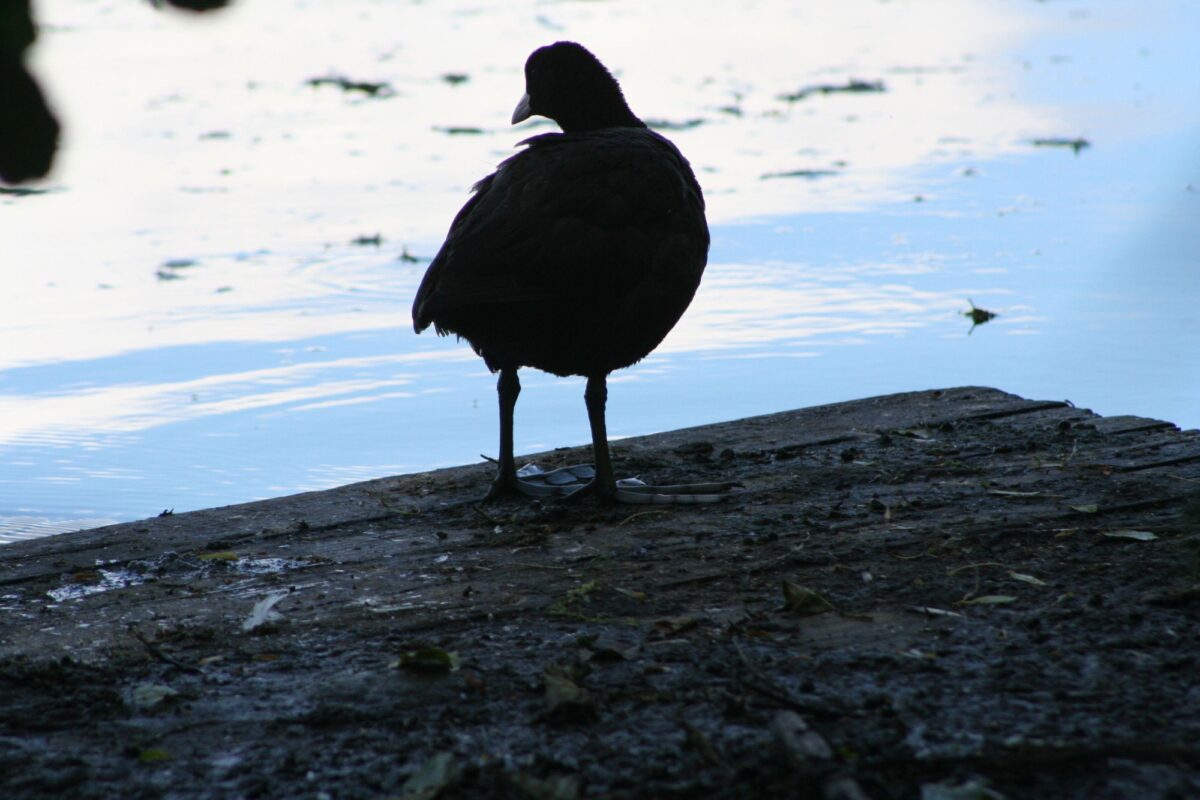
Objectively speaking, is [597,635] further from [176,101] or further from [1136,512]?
[176,101]

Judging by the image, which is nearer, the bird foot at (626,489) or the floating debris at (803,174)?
the bird foot at (626,489)

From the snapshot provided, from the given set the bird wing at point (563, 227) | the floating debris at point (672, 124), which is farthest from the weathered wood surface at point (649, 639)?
the floating debris at point (672, 124)

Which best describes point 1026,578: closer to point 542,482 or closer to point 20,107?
point 542,482

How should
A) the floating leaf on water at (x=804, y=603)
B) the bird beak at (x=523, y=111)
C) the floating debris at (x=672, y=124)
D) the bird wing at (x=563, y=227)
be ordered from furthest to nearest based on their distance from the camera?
the floating debris at (x=672, y=124) → the bird beak at (x=523, y=111) → the bird wing at (x=563, y=227) → the floating leaf on water at (x=804, y=603)

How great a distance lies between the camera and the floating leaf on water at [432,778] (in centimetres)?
237

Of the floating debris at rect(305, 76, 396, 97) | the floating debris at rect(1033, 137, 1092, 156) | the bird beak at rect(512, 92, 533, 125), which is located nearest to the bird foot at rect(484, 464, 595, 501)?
the bird beak at rect(512, 92, 533, 125)

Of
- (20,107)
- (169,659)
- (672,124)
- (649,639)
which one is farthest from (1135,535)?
(672,124)

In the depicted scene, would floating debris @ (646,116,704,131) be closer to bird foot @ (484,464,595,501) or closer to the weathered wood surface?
bird foot @ (484,464,595,501)

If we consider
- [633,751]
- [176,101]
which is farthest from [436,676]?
[176,101]

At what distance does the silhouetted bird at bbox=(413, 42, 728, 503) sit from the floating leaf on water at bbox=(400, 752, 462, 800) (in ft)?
5.79

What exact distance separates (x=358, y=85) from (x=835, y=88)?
4974 millimetres

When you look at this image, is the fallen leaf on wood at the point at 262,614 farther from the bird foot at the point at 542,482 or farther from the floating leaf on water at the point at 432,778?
the bird foot at the point at 542,482

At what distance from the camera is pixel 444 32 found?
63.2 ft

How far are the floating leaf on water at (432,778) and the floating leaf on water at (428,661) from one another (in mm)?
416
